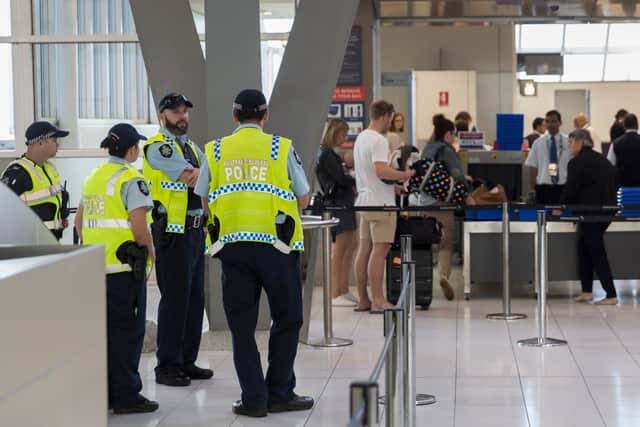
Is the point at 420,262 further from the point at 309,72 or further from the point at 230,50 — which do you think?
the point at 230,50

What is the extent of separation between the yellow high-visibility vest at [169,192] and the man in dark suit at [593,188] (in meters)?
4.59

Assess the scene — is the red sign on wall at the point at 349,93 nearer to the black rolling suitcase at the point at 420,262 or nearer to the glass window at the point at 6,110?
the black rolling suitcase at the point at 420,262

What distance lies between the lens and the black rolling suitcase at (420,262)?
10.1 m

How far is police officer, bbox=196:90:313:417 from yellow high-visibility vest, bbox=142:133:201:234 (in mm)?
675

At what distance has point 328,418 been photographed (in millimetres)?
6035

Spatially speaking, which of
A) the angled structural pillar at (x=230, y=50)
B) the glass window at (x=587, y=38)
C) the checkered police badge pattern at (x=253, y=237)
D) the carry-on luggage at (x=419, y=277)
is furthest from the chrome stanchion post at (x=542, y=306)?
the glass window at (x=587, y=38)

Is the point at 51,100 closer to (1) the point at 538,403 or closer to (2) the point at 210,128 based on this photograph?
(2) the point at 210,128

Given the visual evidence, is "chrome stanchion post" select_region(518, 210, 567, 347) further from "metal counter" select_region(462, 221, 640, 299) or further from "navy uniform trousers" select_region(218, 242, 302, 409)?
"navy uniform trousers" select_region(218, 242, 302, 409)

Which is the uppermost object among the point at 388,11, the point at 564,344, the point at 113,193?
the point at 388,11

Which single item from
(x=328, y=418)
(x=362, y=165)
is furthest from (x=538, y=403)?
(x=362, y=165)

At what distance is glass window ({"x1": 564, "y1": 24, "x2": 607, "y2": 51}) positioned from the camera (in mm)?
25516

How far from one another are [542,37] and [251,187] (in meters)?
19.7

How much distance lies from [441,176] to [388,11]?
4391 mm

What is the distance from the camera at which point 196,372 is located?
7168mm
